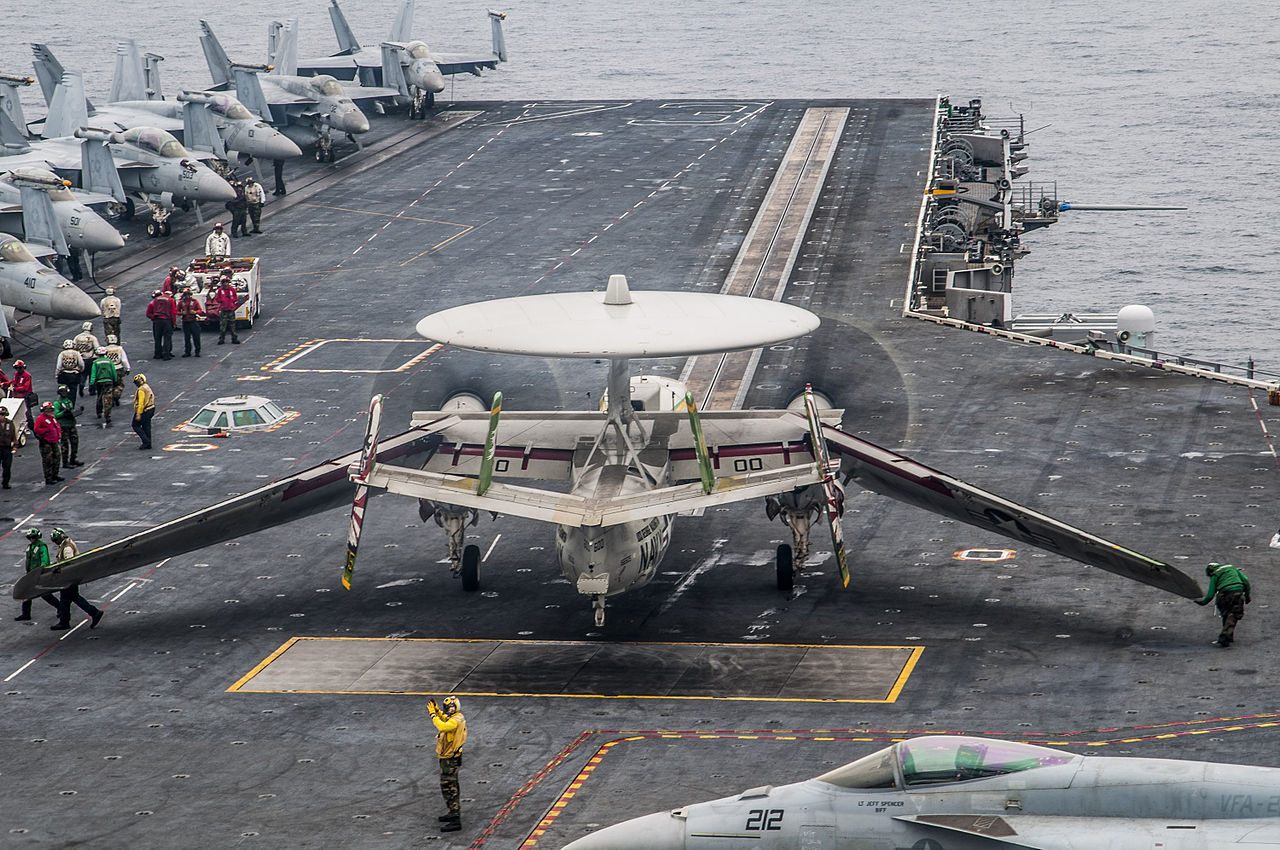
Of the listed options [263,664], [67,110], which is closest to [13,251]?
[67,110]

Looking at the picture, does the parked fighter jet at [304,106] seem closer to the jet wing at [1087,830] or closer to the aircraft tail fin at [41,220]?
the aircraft tail fin at [41,220]

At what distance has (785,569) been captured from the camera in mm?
34469

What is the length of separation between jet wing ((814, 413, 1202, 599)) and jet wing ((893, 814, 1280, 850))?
12760mm

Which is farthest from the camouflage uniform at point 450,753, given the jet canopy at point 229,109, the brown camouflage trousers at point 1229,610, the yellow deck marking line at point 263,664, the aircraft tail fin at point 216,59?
the aircraft tail fin at point 216,59

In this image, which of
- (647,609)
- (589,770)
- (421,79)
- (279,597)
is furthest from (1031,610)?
(421,79)

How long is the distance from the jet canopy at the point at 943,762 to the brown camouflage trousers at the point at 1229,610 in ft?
41.7

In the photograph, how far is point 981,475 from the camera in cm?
4234

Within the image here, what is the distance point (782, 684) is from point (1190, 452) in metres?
18.6

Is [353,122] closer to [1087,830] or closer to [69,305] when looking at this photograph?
[69,305]

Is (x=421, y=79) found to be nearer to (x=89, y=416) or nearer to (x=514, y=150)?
(x=514, y=150)

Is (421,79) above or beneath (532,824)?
above

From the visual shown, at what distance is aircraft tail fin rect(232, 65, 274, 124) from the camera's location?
8638 cm

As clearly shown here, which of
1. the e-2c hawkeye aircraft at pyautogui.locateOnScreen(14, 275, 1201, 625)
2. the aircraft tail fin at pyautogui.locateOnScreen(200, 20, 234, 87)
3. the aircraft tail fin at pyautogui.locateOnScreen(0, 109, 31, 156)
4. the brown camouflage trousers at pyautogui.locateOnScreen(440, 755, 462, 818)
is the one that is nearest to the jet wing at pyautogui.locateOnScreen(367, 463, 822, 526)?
the e-2c hawkeye aircraft at pyautogui.locateOnScreen(14, 275, 1201, 625)

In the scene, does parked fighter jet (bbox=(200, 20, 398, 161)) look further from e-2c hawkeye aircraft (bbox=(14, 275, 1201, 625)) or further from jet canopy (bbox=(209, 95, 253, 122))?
e-2c hawkeye aircraft (bbox=(14, 275, 1201, 625))
